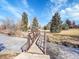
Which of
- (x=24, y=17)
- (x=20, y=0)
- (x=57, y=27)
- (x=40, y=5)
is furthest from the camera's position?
(x=24, y=17)

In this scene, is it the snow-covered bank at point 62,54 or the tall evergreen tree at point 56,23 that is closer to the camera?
the snow-covered bank at point 62,54

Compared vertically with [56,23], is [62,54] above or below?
below

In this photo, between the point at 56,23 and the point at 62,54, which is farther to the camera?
the point at 56,23

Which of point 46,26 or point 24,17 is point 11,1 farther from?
point 46,26

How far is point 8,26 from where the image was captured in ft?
73.6

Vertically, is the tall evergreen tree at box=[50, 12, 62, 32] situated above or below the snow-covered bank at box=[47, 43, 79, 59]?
above

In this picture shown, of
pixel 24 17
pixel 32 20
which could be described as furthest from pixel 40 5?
pixel 32 20

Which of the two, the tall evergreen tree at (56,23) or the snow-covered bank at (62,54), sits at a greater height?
the tall evergreen tree at (56,23)

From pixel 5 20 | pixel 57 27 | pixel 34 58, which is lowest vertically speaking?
pixel 34 58

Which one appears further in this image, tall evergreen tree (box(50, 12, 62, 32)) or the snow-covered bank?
tall evergreen tree (box(50, 12, 62, 32))

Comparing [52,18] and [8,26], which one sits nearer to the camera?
[8,26]

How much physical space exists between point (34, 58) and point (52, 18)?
20716 mm

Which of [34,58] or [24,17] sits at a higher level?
[24,17]

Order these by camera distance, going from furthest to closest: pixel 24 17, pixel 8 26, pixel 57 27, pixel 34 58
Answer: pixel 24 17 < pixel 57 27 < pixel 8 26 < pixel 34 58
